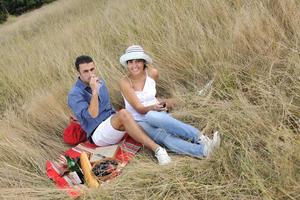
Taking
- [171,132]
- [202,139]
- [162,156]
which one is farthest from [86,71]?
[202,139]

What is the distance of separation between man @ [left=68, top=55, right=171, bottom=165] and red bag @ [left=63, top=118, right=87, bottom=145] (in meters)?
0.09

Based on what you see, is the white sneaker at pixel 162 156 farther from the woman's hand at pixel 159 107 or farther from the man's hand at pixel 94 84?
the man's hand at pixel 94 84

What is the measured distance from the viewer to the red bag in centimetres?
400

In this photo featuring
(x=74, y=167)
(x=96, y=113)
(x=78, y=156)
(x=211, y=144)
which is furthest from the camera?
(x=96, y=113)

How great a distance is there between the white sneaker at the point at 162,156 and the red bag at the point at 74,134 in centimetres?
102

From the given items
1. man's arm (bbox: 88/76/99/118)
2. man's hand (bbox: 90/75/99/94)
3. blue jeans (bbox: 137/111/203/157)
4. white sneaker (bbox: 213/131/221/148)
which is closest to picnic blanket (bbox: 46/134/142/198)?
blue jeans (bbox: 137/111/203/157)

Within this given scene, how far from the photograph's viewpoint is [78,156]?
3760 millimetres

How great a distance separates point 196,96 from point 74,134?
1254 millimetres

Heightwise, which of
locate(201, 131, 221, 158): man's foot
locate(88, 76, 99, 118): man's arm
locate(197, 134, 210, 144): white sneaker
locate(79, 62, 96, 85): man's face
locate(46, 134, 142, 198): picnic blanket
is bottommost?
locate(46, 134, 142, 198): picnic blanket

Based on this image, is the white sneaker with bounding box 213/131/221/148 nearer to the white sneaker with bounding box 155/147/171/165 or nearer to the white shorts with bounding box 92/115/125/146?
the white sneaker with bounding box 155/147/171/165

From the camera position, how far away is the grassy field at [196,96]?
265cm

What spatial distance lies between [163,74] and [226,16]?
93 centimetres

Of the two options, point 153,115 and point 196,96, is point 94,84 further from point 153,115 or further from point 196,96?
point 196,96

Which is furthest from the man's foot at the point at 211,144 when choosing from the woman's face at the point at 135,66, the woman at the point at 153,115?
the woman's face at the point at 135,66
